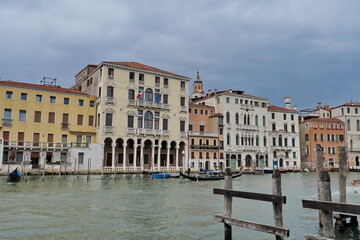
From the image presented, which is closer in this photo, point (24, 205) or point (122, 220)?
point (122, 220)

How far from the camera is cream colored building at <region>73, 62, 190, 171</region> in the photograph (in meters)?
37.3

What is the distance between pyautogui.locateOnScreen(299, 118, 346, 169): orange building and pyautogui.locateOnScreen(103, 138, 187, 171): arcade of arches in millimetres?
21475

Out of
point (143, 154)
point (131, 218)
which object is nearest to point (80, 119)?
point (143, 154)

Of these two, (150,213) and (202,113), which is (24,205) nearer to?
(150,213)

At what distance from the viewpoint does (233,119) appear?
4691 cm

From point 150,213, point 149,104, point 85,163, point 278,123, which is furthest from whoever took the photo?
point 278,123

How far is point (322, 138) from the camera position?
52781mm

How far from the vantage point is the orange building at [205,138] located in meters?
43.0

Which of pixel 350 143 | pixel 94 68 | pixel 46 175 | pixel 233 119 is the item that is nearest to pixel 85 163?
pixel 46 175

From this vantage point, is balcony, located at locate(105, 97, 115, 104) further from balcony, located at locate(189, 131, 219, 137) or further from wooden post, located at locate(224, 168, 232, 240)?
wooden post, located at locate(224, 168, 232, 240)

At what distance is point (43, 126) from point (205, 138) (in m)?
19.2

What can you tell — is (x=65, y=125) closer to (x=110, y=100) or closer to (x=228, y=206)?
(x=110, y=100)

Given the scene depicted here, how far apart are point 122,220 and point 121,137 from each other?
90.9 ft

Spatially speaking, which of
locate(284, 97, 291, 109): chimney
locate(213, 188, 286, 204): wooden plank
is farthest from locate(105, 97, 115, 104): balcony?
locate(213, 188, 286, 204): wooden plank
